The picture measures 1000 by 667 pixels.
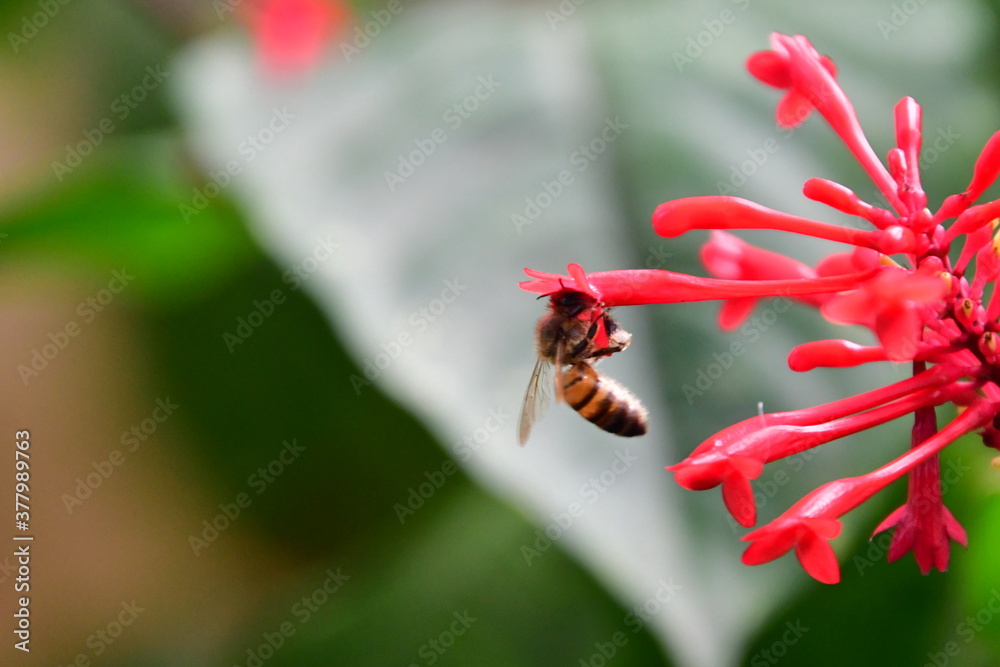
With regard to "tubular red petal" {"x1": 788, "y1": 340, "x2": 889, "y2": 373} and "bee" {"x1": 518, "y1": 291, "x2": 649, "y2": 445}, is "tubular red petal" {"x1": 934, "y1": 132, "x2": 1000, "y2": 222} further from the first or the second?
"bee" {"x1": 518, "y1": 291, "x2": 649, "y2": 445}

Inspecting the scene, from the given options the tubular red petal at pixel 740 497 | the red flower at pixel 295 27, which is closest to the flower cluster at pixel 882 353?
the tubular red petal at pixel 740 497

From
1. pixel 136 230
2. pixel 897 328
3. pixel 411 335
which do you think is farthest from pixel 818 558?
pixel 136 230

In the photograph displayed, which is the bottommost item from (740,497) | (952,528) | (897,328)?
(952,528)

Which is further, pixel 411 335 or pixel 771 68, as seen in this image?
pixel 411 335

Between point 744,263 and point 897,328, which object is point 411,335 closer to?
point 744,263

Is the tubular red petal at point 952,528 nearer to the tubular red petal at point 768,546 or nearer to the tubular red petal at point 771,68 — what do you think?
the tubular red petal at point 768,546

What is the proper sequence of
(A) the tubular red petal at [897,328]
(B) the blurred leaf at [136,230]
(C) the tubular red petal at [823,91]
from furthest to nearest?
(B) the blurred leaf at [136,230] < (C) the tubular red petal at [823,91] < (A) the tubular red petal at [897,328]
